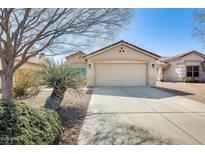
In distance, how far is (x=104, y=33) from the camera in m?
9.22

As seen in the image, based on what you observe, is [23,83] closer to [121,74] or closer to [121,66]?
[121,74]

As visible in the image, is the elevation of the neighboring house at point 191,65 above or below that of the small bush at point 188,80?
above

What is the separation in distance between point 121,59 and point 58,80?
10.8 metres

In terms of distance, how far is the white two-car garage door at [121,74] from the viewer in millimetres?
17812

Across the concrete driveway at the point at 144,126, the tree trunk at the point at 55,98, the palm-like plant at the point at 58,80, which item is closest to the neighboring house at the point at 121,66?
the concrete driveway at the point at 144,126

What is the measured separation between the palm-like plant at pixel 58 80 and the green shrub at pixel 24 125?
9.87 feet

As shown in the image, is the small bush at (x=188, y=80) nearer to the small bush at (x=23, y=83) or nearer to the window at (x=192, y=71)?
the window at (x=192, y=71)

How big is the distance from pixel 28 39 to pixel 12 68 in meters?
1.80

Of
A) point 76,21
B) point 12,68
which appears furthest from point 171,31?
point 12,68

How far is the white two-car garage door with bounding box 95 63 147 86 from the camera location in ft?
58.4

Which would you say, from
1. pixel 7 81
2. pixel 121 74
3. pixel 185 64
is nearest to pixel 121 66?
pixel 121 74

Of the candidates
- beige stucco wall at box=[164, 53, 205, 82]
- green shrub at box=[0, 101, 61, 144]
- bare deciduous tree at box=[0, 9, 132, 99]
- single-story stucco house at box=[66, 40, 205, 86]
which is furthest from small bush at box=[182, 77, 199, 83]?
green shrub at box=[0, 101, 61, 144]

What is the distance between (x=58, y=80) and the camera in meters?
7.92

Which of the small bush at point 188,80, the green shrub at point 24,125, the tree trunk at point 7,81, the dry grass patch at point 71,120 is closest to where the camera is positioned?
the green shrub at point 24,125
